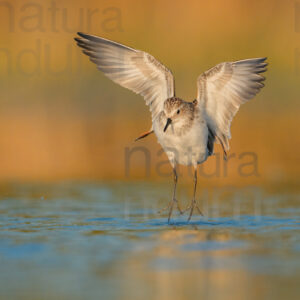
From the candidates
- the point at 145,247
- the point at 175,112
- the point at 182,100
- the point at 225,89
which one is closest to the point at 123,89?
the point at 225,89

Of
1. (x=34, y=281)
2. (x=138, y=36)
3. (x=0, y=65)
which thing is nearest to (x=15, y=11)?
(x=0, y=65)

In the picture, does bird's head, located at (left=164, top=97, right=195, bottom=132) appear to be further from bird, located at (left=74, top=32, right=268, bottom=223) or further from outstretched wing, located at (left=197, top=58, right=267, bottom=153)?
outstretched wing, located at (left=197, top=58, right=267, bottom=153)

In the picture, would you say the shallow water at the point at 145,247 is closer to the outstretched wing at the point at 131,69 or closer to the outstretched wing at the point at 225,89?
the outstretched wing at the point at 225,89

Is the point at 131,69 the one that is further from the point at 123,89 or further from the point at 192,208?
the point at 123,89

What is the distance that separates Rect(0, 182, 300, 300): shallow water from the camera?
7605mm

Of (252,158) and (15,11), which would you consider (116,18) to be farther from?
(252,158)

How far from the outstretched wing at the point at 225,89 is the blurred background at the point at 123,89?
3763 mm

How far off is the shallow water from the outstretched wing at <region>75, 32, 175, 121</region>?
178 centimetres

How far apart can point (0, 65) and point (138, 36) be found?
4978 mm

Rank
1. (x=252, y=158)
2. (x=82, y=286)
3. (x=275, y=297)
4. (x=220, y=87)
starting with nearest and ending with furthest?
(x=275, y=297) → (x=82, y=286) → (x=220, y=87) → (x=252, y=158)

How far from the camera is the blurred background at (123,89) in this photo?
1805cm

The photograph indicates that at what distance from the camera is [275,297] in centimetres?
717

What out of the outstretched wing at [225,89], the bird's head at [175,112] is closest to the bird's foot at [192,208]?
the outstretched wing at [225,89]

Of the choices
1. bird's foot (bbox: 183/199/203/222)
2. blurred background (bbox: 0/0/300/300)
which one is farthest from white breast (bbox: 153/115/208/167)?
blurred background (bbox: 0/0/300/300)
